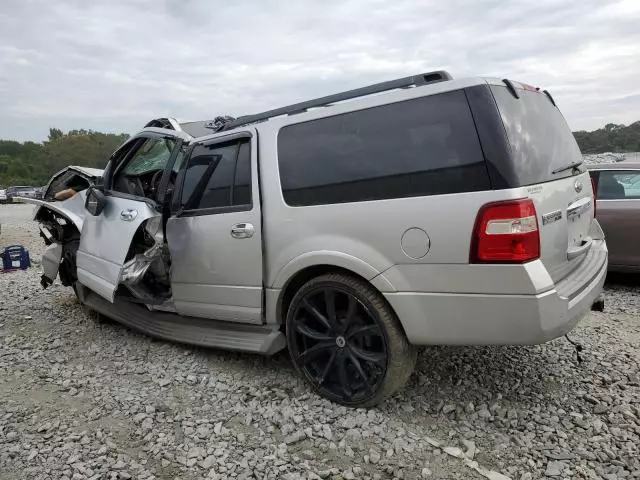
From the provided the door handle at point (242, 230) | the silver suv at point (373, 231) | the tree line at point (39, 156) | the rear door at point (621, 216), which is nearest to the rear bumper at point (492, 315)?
the silver suv at point (373, 231)

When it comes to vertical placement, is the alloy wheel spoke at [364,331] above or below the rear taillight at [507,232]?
below

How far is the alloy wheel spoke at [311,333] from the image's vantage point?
10.4 feet

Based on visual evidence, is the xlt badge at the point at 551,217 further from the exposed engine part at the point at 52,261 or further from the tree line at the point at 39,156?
the tree line at the point at 39,156

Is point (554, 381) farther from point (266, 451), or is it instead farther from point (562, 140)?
point (266, 451)

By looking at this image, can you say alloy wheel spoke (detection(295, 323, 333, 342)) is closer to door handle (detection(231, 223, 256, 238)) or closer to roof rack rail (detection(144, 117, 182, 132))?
door handle (detection(231, 223, 256, 238))

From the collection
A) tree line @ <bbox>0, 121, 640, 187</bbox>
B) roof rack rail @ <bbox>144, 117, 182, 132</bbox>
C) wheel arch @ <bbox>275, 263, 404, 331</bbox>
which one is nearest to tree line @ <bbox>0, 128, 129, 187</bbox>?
tree line @ <bbox>0, 121, 640, 187</bbox>

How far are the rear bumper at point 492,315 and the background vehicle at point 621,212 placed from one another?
326 cm

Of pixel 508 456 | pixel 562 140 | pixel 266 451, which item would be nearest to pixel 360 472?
pixel 266 451

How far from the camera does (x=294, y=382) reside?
3.57 metres

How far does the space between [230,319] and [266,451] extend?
1.23m

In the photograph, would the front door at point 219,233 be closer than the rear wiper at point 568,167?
No

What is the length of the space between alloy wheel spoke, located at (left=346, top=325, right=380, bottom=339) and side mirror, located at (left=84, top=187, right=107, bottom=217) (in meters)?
2.67

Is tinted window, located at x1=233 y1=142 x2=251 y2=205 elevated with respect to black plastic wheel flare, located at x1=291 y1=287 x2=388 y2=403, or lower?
elevated

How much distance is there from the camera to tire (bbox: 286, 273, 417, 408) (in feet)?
9.50
